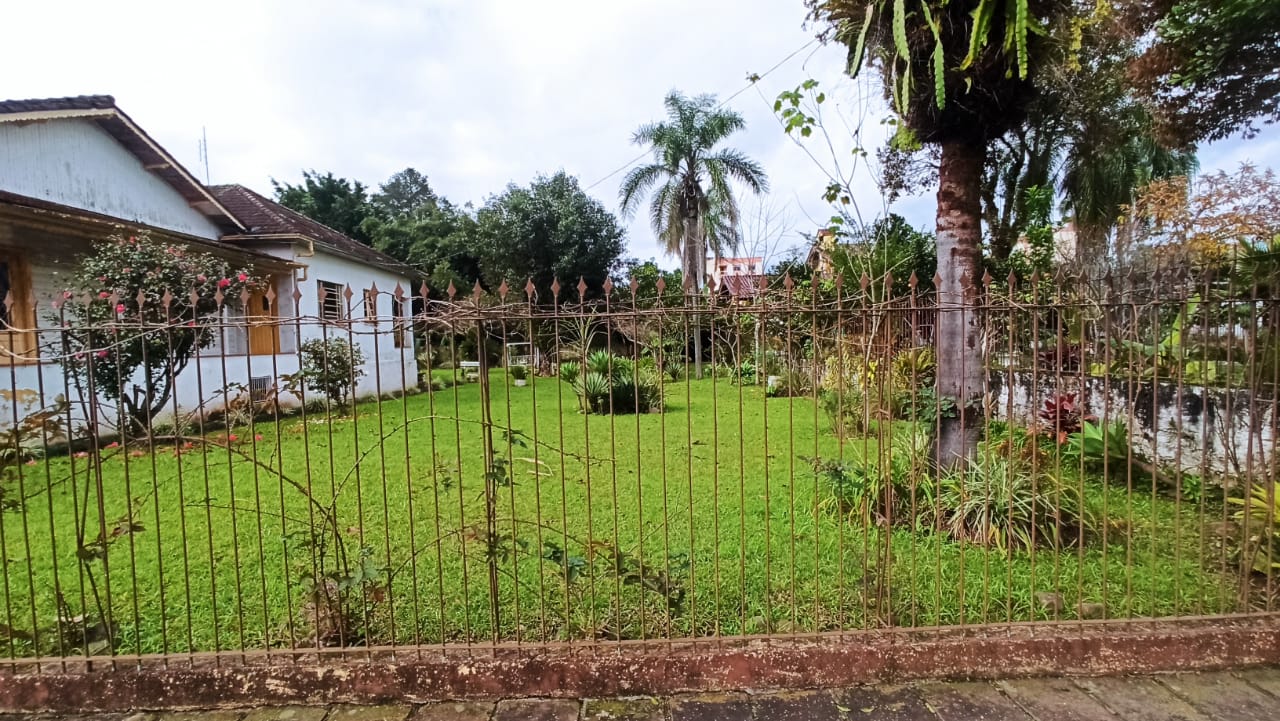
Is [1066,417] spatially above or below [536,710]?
above

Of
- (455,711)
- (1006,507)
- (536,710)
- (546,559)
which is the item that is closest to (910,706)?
(536,710)

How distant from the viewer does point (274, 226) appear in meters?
12.5

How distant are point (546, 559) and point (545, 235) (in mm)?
19749

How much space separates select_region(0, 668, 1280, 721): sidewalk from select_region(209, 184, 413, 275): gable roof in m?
11.2

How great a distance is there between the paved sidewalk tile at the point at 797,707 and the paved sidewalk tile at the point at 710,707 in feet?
0.18

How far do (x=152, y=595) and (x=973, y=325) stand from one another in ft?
18.2

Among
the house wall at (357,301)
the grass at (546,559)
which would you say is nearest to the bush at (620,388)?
the grass at (546,559)

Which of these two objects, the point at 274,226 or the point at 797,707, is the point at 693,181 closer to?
the point at 274,226

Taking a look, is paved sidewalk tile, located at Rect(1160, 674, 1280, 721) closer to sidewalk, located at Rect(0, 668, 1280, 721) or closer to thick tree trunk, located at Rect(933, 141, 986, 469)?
sidewalk, located at Rect(0, 668, 1280, 721)

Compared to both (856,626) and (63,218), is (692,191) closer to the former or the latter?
(63,218)

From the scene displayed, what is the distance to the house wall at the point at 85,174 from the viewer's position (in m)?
8.30

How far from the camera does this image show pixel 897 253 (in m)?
11.1

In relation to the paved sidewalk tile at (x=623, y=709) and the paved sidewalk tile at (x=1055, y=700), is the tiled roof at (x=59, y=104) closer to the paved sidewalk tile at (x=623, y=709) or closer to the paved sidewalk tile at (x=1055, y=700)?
the paved sidewalk tile at (x=623, y=709)

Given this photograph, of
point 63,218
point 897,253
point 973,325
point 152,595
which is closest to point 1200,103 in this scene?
point 897,253
